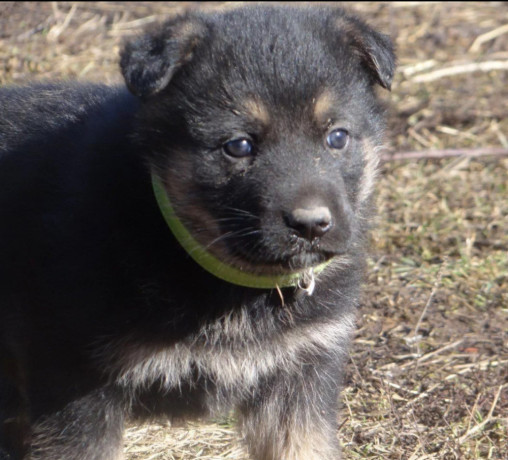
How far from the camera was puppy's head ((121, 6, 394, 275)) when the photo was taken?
122 inches

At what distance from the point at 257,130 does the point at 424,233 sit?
9.23 feet

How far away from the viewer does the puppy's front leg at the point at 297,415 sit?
3.71 metres

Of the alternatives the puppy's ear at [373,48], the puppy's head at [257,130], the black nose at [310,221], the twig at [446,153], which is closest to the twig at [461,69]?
the twig at [446,153]

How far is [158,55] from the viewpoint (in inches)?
127

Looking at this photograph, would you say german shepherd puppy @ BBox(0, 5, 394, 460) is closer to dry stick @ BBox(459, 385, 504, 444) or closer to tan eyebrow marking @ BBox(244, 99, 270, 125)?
tan eyebrow marking @ BBox(244, 99, 270, 125)

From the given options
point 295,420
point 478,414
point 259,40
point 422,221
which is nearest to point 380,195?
point 422,221

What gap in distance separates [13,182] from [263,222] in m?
1.24

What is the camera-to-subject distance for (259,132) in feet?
10.3

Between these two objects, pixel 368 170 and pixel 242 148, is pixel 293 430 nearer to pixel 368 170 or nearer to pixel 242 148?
pixel 368 170

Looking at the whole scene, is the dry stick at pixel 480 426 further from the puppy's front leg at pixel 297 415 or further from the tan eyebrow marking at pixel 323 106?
the tan eyebrow marking at pixel 323 106

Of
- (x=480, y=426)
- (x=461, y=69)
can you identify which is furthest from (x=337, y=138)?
(x=461, y=69)

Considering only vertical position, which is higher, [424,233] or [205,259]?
[205,259]

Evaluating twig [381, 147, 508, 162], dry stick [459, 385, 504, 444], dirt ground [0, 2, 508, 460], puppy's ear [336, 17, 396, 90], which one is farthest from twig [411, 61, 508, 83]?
puppy's ear [336, 17, 396, 90]

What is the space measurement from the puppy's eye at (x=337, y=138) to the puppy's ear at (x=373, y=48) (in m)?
0.31
